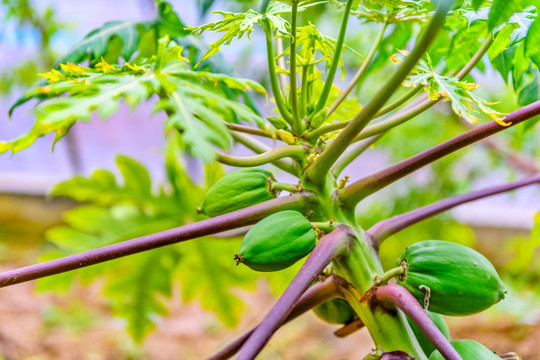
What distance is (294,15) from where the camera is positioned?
18.3 inches

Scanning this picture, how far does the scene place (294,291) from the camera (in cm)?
41

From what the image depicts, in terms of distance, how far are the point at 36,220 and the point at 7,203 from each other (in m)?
0.17

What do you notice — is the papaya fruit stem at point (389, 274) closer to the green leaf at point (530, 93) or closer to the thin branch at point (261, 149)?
the thin branch at point (261, 149)

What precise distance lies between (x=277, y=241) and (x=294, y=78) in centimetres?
16

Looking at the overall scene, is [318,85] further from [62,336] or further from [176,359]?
[62,336]

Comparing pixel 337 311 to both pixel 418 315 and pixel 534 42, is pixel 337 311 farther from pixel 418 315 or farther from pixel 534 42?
pixel 534 42

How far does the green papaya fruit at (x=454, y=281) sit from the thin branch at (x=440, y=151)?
0.26 ft

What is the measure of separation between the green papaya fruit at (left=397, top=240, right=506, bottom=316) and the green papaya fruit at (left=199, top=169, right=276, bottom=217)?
0.17 meters

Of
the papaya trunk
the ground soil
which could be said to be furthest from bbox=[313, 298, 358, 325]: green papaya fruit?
the ground soil

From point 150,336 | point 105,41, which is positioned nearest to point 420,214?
point 105,41

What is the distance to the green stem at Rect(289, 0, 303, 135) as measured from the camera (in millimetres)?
461

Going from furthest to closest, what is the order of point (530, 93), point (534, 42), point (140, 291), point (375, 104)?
1. point (140, 291)
2. point (530, 93)
3. point (534, 42)
4. point (375, 104)

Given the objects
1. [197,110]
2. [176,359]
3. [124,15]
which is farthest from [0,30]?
[197,110]

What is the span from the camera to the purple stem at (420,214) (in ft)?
1.77
